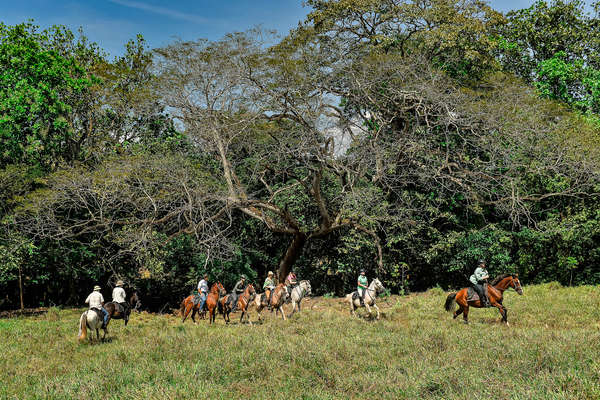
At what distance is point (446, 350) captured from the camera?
850 centimetres

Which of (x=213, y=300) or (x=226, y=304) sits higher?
(x=213, y=300)

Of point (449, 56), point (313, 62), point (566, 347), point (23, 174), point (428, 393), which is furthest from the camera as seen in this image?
point (449, 56)

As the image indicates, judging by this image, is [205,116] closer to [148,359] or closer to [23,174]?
[23,174]

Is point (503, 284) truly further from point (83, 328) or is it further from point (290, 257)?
point (290, 257)

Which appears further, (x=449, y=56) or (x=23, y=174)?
(x=449, y=56)

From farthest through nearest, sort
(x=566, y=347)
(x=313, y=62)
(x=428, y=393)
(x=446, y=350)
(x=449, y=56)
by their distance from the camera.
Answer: (x=449, y=56), (x=313, y=62), (x=446, y=350), (x=566, y=347), (x=428, y=393)

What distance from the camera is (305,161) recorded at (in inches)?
774

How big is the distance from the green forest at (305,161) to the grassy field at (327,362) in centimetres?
705

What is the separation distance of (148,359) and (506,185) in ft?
54.0

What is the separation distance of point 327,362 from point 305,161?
12.6 metres

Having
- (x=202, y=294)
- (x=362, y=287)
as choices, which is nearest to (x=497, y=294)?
(x=362, y=287)

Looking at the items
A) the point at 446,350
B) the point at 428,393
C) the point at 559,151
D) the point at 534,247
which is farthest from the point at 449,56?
the point at 428,393

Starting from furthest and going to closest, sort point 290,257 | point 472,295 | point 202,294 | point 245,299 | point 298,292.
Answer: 1. point 290,257
2. point 298,292
3. point 202,294
4. point 245,299
5. point 472,295

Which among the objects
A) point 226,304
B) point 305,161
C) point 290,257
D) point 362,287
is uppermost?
point 305,161
